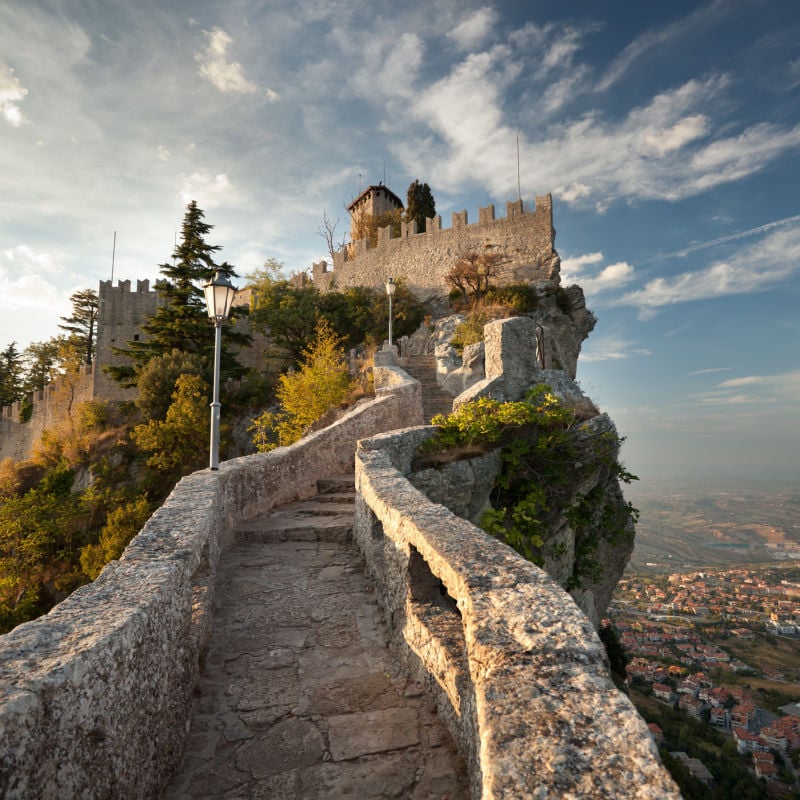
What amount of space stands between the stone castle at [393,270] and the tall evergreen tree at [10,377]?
580 cm

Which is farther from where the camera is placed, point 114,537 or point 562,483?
point 114,537

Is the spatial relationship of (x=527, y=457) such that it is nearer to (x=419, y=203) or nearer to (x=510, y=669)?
(x=510, y=669)

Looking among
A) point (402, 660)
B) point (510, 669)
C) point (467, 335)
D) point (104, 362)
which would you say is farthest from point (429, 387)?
point (104, 362)

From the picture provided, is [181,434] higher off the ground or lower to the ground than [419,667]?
higher

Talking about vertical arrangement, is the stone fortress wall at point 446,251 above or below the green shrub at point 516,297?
above

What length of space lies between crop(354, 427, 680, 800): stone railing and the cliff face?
2.84 meters

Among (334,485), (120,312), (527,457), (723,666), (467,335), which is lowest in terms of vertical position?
(723,666)

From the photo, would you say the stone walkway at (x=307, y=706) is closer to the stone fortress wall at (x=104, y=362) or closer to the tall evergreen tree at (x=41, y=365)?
the stone fortress wall at (x=104, y=362)

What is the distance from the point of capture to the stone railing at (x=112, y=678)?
1.31 meters

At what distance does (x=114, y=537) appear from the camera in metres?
18.6

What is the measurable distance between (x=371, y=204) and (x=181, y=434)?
3383 cm

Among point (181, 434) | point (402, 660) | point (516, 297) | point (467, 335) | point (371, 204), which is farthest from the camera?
point (371, 204)

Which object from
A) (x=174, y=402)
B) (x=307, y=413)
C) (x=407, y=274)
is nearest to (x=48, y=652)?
(x=307, y=413)

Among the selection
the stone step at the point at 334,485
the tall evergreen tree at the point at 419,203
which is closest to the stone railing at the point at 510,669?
the stone step at the point at 334,485
